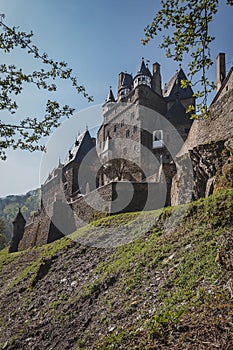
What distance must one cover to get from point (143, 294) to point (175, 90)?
Answer: 39259 mm

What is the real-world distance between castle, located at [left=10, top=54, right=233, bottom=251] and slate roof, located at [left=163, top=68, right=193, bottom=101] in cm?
8

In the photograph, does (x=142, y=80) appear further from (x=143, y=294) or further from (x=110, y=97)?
(x=143, y=294)

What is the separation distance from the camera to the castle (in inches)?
633

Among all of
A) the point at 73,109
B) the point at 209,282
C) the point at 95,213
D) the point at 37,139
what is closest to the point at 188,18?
the point at 73,109

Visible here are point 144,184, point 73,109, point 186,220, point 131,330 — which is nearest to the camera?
point 131,330

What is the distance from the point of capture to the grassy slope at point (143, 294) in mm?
5812

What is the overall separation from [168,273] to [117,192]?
1257 cm

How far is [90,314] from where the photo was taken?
28.5 ft

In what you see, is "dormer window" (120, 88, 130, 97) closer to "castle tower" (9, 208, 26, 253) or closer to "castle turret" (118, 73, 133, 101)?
"castle turret" (118, 73, 133, 101)

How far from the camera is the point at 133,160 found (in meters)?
39.5

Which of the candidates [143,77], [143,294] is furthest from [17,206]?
[143,294]

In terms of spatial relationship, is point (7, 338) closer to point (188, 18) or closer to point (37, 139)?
point (37, 139)

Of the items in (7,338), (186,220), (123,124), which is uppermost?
(123,124)

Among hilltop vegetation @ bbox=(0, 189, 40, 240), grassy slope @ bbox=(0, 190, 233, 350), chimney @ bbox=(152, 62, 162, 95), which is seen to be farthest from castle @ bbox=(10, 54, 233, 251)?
hilltop vegetation @ bbox=(0, 189, 40, 240)
